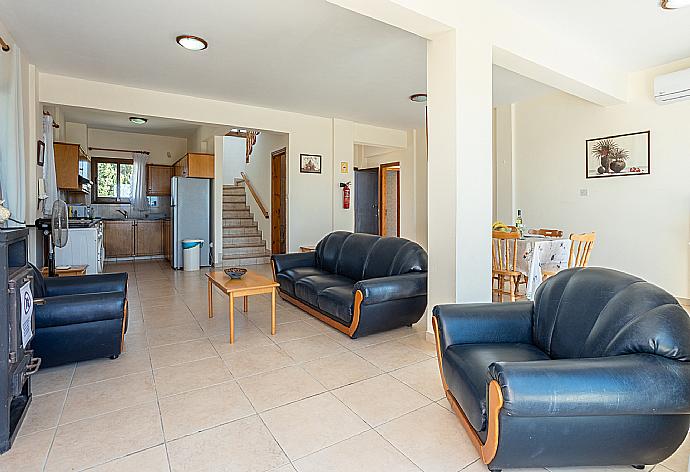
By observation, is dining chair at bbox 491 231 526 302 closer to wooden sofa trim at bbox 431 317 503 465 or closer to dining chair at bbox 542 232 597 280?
dining chair at bbox 542 232 597 280

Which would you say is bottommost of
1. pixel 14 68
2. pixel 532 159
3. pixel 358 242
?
pixel 358 242

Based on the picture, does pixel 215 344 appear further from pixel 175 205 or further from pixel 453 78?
pixel 175 205

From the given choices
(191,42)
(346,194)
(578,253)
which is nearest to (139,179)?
(346,194)

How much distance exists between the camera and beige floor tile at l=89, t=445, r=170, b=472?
5.47 feet

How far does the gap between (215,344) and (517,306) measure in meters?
2.40

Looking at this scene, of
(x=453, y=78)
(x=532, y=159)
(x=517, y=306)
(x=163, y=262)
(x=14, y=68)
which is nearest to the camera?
(x=517, y=306)

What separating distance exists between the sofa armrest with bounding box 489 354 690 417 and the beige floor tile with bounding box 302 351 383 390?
136 centimetres

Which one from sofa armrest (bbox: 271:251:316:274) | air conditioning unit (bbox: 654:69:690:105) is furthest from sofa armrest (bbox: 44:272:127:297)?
air conditioning unit (bbox: 654:69:690:105)

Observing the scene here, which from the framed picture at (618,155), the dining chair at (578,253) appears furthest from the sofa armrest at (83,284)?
the framed picture at (618,155)

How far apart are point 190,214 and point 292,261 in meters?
3.45

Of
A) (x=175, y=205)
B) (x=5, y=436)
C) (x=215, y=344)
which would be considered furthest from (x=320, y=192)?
(x=5, y=436)

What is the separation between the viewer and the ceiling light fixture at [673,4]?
314 centimetres

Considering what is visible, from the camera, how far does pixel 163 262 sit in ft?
27.2

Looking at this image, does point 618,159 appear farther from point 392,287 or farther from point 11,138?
point 11,138
